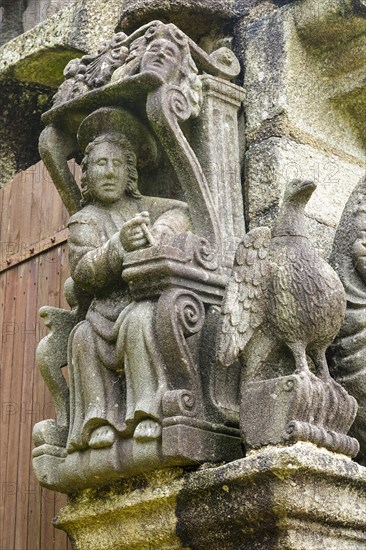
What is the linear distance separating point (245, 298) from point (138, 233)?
14.3 inches

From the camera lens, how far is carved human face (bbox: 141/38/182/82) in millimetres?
3385

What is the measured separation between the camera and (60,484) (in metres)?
3.34

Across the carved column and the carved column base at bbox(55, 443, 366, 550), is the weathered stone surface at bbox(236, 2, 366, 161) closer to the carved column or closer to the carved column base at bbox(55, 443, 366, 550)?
the carved column

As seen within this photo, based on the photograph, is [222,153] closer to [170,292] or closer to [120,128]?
[120,128]

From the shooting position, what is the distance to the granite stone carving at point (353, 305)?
321 centimetres

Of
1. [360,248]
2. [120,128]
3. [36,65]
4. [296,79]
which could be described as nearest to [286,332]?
[360,248]

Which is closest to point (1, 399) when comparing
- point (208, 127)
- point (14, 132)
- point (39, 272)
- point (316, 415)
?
point (39, 272)

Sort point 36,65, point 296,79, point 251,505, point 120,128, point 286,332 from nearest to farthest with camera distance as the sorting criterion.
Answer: point 251,505 → point 286,332 → point 120,128 → point 296,79 → point 36,65

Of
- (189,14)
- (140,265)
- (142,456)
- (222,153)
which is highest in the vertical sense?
(189,14)

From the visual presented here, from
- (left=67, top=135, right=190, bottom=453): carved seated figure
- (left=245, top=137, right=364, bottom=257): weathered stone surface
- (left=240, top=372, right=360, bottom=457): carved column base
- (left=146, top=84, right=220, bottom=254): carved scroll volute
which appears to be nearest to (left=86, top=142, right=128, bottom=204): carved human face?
(left=67, top=135, right=190, bottom=453): carved seated figure

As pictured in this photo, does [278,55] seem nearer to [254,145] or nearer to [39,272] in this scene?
[254,145]

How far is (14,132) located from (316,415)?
2.37 metres

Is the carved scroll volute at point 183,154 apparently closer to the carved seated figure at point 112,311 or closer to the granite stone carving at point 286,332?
the carved seated figure at point 112,311

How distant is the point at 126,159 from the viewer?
137 inches
